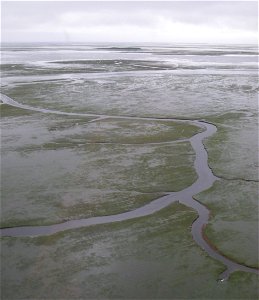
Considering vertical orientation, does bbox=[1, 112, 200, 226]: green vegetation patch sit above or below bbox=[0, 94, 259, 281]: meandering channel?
above

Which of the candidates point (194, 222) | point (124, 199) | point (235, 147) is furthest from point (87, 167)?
point (235, 147)

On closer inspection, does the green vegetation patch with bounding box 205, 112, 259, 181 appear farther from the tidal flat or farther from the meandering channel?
the meandering channel

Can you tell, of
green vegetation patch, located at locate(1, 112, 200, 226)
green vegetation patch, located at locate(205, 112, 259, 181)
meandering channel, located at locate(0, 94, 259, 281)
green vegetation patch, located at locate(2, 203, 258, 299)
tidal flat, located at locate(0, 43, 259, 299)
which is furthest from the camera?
green vegetation patch, located at locate(205, 112, 259, 181)

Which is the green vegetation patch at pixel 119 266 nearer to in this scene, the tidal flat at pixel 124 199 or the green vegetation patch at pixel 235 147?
the tidal flat at pixel 124 199

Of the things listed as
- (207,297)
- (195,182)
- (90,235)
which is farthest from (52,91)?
(207,297)

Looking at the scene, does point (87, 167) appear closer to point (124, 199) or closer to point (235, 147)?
point (124, 199)

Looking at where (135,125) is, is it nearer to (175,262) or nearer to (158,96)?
(158,96)

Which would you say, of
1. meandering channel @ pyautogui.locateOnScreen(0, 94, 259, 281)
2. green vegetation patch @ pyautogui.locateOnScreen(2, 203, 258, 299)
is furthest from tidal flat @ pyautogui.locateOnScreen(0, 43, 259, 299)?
meandering channel @ pyautogui.locateOnScreen(0, 94, 259, 281)

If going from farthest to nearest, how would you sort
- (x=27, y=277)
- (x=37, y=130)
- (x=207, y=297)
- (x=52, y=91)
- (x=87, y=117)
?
1. (x=52, y=91)
2. (x=87, y=117)
3. (x=37, y=130)
4. (x=27, y=277)
5. (x=207, y=297)
